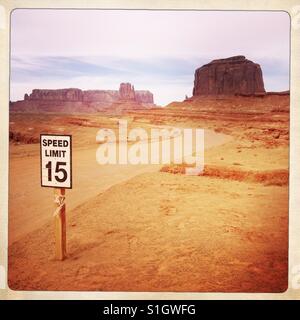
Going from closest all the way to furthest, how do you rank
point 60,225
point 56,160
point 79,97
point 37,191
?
point 56,160, point 60,225, point 37,191, point 79,97

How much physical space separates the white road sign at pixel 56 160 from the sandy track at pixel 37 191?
2.76 feet

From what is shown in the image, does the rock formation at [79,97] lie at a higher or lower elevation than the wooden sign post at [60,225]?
higher

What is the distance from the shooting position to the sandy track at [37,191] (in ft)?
15.1

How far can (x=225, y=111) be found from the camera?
17297mm

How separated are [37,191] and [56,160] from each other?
7.21ft

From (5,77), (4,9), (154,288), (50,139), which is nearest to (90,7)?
(4,9)

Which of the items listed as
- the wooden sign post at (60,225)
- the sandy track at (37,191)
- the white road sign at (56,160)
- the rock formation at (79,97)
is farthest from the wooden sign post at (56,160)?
Answer: the rock formation at (79,97)

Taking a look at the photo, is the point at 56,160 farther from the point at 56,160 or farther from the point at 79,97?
the point at 79,97

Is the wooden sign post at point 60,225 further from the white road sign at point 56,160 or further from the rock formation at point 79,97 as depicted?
the rock formation at point 79,97

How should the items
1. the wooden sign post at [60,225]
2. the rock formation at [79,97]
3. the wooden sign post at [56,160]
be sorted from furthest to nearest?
the rock formation at [79,97] < the wooden sign post at [60,225] < the wooden sign post at [56,160]

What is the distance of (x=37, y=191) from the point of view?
5.70 meters

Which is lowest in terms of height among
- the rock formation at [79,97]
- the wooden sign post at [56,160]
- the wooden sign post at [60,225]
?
the wooden sign post at [60,225]

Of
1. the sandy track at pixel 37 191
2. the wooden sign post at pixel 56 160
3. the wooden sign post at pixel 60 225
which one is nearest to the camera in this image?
the wooden sign post at pixel 56 160

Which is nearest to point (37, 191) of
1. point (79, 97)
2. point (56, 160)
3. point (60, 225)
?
point (60, 225)
